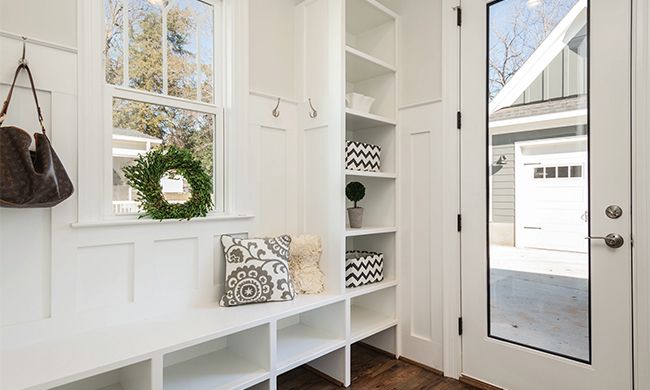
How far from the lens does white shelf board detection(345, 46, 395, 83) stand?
235 cm

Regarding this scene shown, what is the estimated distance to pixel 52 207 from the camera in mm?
1523

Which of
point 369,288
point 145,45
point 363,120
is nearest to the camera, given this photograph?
point 145,45

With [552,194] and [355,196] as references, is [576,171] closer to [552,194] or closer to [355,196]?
[552,194]

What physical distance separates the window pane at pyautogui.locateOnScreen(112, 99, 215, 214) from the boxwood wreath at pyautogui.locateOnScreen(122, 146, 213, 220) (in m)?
0.05

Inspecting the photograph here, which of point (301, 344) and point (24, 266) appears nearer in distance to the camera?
point (24, 266)

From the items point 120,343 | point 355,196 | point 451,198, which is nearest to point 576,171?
point 451,198

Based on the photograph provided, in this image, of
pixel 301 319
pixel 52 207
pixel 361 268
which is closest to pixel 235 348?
pixel 301 319

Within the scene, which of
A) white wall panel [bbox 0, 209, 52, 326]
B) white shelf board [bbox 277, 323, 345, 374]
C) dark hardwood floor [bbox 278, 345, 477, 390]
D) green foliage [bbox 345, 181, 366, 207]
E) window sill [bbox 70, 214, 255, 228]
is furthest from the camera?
green foliage [bbox 345, 181, 366, 207]

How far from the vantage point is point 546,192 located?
2000mm

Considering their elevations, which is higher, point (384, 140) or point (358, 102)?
point (358, 102)

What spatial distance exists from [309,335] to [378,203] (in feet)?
3.47

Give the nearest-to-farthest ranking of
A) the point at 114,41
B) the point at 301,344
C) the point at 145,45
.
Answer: the point at 114,41, the point at 145,45, the point at 301,344

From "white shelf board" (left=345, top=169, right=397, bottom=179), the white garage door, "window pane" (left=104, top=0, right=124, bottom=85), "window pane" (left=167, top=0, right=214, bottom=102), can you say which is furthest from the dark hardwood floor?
"window pane" (left=104, top=0, right=124, bottom=85)

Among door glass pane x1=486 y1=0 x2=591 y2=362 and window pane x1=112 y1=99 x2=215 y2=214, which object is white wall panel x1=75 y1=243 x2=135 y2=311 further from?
door glass pane x1=486 y1=0 x2=591 y2=362
